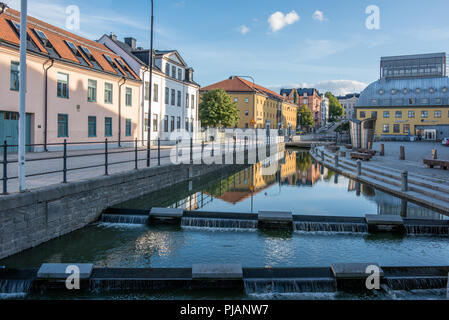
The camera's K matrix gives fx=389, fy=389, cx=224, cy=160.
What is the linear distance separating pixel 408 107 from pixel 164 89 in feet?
182

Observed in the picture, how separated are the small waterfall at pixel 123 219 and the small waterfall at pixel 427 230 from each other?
7499 mm

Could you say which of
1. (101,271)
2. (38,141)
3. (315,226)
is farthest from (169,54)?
(101,271)

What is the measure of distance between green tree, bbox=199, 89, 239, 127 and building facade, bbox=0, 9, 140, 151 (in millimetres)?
19308

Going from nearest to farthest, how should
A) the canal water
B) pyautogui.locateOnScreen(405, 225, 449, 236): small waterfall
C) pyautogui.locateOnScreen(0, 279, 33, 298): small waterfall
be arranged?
pyautogui.locateOnScreen(0, 279, 33, 298): small waterfall
the canal water
pyautogui.locateOnScreen(405, 225, 449, 236): small waterfall

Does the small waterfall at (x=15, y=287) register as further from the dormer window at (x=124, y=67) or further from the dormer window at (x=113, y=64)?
the dormer window at (x=124, y=67)

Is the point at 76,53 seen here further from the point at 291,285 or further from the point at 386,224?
the point at 291,285

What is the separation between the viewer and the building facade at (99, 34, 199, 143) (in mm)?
35500

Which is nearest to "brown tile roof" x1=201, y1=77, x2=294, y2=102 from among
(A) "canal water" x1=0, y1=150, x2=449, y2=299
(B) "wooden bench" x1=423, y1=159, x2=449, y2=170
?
(B) "wooden bench" x1=423, y1=159, x2=449, y2=170

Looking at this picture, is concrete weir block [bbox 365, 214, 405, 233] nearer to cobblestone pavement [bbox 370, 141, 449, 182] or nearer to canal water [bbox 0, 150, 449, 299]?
canal water [bbox 0, 150, 449, 299]

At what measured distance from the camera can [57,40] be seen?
2627 centimetres

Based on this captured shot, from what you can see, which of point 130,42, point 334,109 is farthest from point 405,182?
point 334,109

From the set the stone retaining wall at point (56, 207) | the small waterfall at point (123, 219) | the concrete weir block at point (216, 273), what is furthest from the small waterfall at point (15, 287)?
the small waterfall at point (123, 219)

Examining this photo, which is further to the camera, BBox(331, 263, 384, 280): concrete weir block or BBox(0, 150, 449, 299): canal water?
BBox(0, 150, 449, 299): canal water

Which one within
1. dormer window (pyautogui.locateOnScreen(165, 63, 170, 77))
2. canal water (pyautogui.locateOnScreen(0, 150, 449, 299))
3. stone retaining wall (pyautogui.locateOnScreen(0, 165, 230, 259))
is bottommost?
canal water (pyautogui.locateOnScreen(0, 150, 449, 299))
